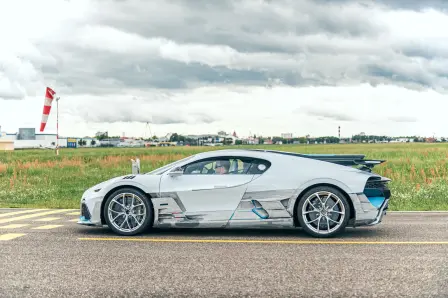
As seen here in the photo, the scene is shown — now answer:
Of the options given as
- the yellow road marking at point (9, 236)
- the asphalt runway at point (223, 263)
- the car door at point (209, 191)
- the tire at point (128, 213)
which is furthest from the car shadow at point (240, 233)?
the yellow road marking at point (9, 236)

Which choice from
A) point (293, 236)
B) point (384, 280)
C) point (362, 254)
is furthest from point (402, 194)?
point (384, 280)

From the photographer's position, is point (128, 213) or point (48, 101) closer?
point (128, 213)

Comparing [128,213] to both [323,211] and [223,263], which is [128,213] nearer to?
[223,263]

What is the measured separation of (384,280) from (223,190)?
136 inches

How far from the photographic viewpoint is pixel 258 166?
889cm

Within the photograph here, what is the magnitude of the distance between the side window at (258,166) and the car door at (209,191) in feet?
0.28

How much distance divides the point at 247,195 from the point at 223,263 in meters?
2.07

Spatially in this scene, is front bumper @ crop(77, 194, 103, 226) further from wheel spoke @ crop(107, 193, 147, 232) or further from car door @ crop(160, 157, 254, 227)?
car door @ crop(160, 157, 254, 227)

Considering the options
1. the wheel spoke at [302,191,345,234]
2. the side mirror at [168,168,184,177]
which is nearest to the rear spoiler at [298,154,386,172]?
the wheel spoke at [302,191,345,234]

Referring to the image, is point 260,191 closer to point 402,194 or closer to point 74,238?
point 74,238

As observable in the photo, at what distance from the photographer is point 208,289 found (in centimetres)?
A: 542

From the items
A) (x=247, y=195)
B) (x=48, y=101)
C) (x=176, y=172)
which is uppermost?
(x=48, y=101)

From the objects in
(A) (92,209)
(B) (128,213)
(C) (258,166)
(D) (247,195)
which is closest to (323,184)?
(C) (258,166)

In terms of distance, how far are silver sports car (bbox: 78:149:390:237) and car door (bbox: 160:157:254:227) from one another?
2 centimetres
